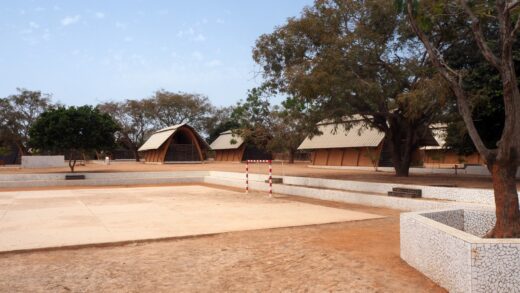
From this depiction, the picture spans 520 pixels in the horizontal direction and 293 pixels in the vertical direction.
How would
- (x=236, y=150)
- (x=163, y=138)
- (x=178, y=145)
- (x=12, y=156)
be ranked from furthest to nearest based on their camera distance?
(x=12, y=156) → (x=236, y=150) → (x=178, y=145) → (x=163, y=138)

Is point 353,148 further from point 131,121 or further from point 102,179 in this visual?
point 131,121

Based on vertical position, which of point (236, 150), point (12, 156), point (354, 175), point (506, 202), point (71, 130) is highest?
point (71, 130)

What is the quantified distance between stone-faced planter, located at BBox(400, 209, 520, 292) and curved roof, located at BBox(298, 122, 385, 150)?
25636mm

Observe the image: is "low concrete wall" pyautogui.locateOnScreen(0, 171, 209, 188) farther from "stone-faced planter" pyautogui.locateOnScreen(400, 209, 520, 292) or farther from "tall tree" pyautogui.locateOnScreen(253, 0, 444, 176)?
"stone-faced planter" pyautogui.locateOnScreen(400, 209, 520, 292)

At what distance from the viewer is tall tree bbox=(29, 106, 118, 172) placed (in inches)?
1154

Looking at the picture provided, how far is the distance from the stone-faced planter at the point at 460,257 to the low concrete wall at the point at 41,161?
45.7m

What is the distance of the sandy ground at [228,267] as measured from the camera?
5.90m

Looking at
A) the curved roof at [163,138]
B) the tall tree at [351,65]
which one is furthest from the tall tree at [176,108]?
the tall tree at [351,65]

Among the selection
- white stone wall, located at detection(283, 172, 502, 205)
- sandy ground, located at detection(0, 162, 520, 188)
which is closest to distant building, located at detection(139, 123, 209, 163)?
sandy ground, located at detection(0, 162, 520, 188)

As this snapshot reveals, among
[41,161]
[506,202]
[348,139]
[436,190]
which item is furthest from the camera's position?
[41,161]

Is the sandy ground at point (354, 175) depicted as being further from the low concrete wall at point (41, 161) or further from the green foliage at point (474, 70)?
the low concrete wall at point (41, 161)

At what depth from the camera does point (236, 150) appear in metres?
59.3

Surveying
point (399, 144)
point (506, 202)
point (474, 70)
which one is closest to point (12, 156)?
point (399, 144)

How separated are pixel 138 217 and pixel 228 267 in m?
6.44
